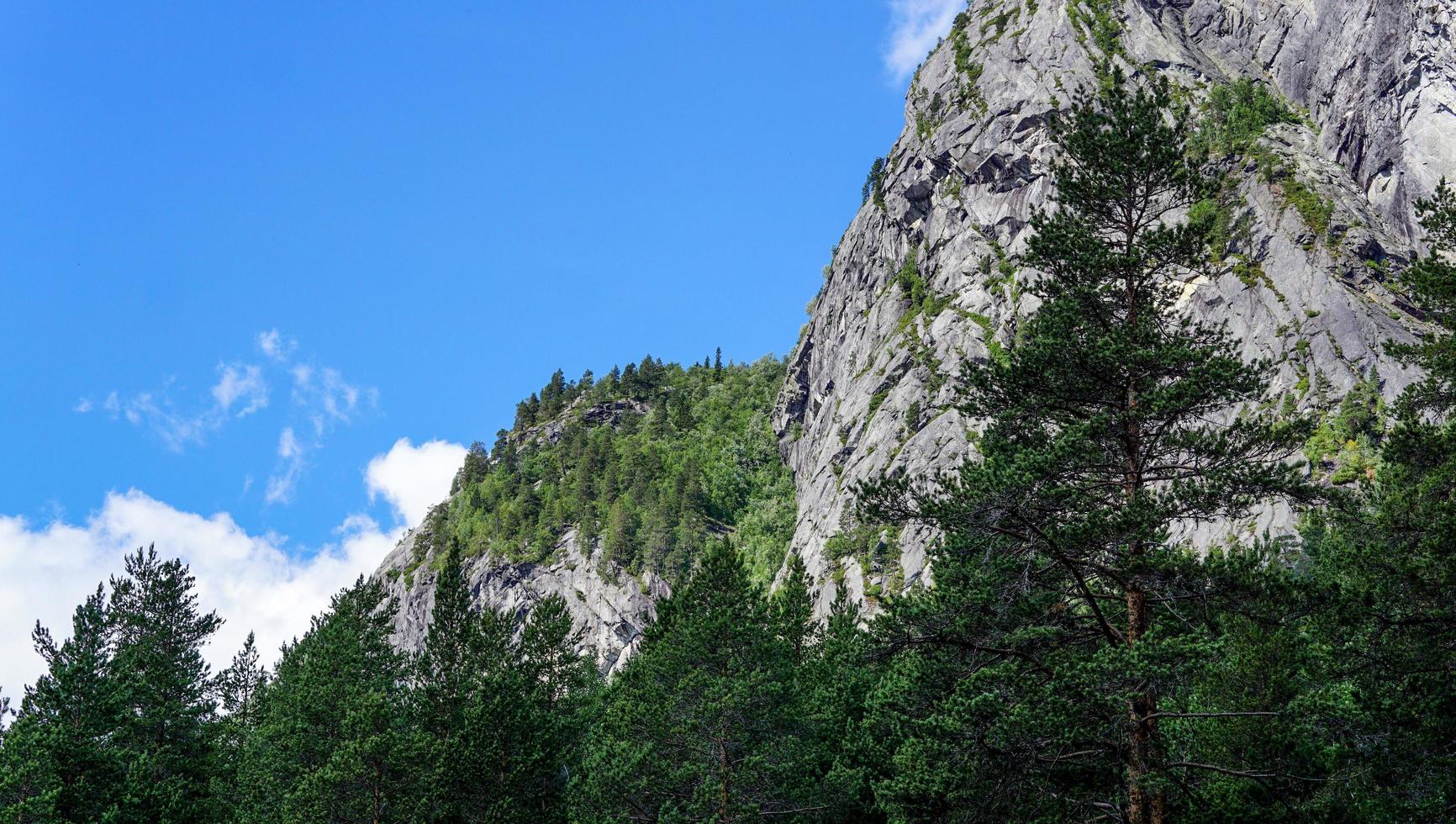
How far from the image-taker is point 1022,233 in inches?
3659

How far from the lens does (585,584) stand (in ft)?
368

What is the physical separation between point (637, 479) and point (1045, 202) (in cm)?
5937

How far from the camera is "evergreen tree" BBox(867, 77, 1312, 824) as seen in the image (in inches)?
582

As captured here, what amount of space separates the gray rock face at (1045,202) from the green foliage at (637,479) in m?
7.76

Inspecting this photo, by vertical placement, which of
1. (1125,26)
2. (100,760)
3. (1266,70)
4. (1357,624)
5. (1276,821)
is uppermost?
(1125,26)

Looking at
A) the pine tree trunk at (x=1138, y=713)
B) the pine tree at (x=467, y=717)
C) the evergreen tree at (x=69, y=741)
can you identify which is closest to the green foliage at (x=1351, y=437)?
the pine tree trunk at (x=1138, y=713)

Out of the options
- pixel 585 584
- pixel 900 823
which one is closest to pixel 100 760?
pixel 900 823

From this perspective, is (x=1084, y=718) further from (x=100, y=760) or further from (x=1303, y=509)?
(x=100, y=760)

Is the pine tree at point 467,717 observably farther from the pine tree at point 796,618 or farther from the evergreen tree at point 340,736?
the pine tree at point 796,618

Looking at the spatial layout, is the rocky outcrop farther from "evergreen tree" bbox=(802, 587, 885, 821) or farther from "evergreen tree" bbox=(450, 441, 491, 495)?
"evergreen tree" bbox=(802, 587, 885, 821)

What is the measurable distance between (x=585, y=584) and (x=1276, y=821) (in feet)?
323

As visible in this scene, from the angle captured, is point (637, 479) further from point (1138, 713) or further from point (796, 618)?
point (1138, 713)

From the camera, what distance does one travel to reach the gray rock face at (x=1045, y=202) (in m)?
71.2

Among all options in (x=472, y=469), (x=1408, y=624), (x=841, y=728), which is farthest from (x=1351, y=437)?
(x=472, y=469)
